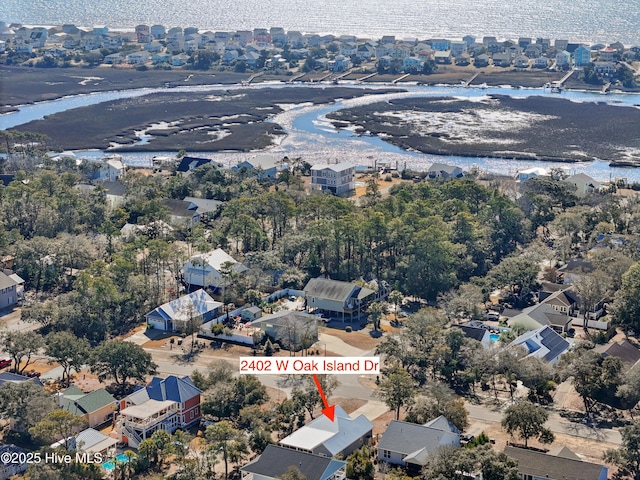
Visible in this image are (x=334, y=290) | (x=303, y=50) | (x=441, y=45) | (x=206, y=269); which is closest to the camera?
(x=334, y=290)

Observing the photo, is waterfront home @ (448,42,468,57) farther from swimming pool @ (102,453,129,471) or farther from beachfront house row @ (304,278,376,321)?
swimming pool @ (102,453,129,471)

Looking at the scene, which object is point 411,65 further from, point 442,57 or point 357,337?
point 357,337

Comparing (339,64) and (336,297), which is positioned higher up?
(339,64)

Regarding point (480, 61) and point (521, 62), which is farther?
point (480, 61)

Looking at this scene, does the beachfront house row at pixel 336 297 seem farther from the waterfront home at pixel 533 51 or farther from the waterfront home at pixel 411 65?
the waterfront home at pixel 533 51

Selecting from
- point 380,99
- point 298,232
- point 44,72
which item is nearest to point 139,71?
point 44,72

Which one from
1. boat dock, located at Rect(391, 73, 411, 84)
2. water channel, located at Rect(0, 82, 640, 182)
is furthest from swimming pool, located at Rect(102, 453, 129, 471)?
boat dock, located at Rect(391, 73, 411, 84)

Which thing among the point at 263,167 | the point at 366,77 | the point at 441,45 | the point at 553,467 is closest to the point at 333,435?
the point at 553,467

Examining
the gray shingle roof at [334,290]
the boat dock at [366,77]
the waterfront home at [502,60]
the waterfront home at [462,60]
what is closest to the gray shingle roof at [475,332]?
the gray shingle roof at [334,290]
